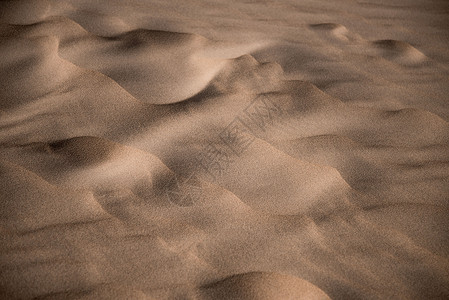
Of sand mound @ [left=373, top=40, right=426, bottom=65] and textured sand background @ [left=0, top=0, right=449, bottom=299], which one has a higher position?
sand mound @ [left=373, top=40, right=426, bottom=65]

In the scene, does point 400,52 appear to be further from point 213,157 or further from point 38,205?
point 38,205

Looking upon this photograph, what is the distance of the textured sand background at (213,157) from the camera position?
0.90 metres

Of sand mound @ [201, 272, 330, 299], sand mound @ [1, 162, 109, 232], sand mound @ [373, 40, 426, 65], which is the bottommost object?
sand mound @ [201, 272, 330, 299]

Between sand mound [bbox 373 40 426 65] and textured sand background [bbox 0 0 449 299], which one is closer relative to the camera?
textured sand background [bbox 0 0 449 299]

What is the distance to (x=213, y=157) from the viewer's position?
1.16m

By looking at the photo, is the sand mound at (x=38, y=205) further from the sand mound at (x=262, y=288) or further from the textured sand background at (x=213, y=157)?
the sand mound at (x=262, y=288)

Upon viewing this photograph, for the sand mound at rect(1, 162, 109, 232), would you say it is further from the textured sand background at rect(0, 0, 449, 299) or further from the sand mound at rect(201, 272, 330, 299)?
the sand mound at rect(201, 272, 330, 299)

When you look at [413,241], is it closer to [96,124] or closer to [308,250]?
[308,250]

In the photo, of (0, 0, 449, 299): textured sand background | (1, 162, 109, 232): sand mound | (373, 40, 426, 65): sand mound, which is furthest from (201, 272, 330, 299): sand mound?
(373, 40, 426, 65): sand mound

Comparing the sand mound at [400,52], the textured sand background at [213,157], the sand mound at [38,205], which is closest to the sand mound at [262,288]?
the textured sand background at [213,157]

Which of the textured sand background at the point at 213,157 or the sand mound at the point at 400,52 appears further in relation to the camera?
the sand mound at the point at 400,52

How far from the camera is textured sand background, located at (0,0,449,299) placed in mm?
901

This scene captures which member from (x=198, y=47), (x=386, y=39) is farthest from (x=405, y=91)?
(x=198, y=47)

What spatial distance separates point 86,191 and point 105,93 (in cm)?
41
